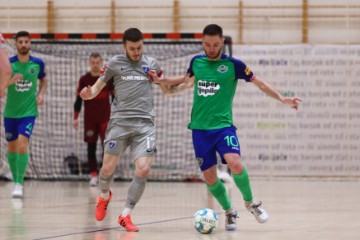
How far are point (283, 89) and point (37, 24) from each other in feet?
17.4

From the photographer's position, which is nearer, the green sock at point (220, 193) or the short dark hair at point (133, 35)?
the short dark hair at point (133, 35)

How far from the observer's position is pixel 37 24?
60.4ft

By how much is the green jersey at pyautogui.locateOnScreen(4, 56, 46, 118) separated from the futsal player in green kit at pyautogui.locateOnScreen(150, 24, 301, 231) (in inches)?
182

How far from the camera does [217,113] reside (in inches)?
331

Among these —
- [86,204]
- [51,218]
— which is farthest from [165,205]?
[51,218]

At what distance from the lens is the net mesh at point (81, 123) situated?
56.9 feet

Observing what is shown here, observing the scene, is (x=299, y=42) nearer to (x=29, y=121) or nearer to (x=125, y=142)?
(x=29, y=121)

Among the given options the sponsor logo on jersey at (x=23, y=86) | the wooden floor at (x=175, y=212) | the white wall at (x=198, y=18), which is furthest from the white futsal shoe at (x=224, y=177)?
the sponsor logo on jersey at (x=23, y=86)

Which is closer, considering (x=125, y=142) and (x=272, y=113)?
(x=125, y=142)

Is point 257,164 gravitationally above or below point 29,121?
below

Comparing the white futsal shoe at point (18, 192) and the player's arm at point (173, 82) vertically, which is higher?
the player's arm at point (173, 82)

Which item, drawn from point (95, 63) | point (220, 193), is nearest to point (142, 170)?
point (220, 193)

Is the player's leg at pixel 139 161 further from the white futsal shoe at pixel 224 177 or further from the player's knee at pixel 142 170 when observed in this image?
the white futsal shoe at pixel 224 177

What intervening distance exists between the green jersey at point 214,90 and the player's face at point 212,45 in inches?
3.0
